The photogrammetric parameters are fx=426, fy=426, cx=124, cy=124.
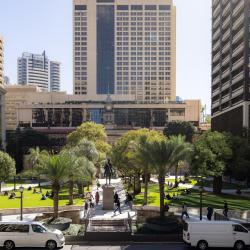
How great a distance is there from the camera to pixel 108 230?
31.2 meters

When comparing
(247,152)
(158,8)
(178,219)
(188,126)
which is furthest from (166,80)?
(178,219)

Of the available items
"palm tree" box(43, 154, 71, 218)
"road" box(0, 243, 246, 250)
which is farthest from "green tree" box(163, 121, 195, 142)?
"road" box(0, 243, 246, 250)

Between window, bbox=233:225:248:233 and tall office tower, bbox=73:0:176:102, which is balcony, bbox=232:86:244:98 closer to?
window, bbox=233:225:248:233

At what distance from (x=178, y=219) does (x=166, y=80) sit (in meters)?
165

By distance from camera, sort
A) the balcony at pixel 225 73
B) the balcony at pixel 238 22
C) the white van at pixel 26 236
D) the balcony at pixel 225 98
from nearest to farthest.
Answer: the white van at pixel 26 236
the balcony at pixel 238 22
the balcony at pixel 225 98
the balcony at pixel 225 73

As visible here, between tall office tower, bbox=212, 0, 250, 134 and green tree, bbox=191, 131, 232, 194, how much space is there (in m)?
23.3

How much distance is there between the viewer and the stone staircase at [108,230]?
93.9ft

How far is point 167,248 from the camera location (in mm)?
26625

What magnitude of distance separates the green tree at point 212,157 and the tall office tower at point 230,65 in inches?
916

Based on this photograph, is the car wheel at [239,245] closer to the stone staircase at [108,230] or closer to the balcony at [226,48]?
the stone staircase at [108,230]

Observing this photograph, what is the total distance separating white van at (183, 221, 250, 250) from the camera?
25.6 metres

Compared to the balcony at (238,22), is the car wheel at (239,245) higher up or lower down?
lower down

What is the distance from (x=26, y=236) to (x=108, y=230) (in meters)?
7.24

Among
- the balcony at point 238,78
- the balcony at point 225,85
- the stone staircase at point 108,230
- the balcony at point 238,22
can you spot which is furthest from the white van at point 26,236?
the balcony at point 225,85
